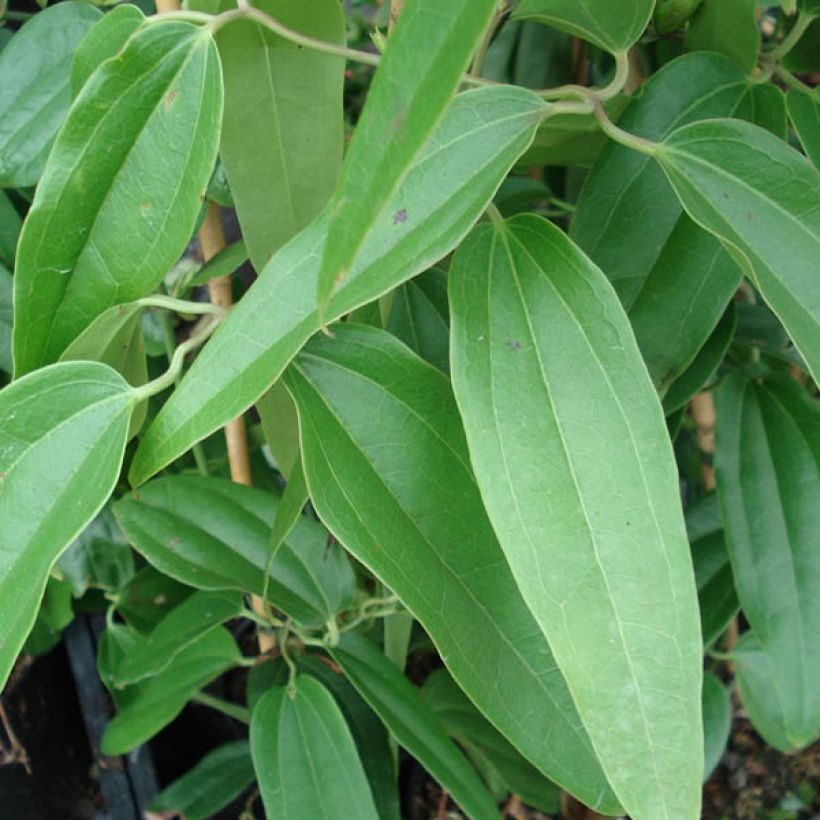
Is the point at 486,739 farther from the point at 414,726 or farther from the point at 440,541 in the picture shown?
the point at 440,541

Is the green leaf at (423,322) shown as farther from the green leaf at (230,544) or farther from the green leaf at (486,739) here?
the green leaf at (486,739)

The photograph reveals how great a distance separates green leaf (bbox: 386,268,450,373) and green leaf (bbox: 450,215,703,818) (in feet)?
0.33

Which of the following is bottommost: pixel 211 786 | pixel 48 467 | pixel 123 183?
pixel 211 786

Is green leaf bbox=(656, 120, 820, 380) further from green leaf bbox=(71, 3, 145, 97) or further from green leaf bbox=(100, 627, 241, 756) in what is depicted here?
green leaf bbox=(100, 627, 241, 756)

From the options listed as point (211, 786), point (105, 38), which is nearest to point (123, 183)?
point (105, 38)

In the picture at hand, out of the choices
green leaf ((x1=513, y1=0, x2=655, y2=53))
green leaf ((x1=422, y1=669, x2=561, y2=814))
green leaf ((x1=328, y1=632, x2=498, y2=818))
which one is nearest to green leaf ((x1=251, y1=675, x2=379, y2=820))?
green leaf ((x1=328, y1=632, x2=498, y2=818))

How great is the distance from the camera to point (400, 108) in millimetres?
191

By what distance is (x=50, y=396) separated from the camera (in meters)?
0.35

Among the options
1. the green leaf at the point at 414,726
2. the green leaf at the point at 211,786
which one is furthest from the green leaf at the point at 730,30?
the green leaf at the point at 211,786

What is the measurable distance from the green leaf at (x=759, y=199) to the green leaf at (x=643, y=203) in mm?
40

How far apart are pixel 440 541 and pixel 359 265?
0.38 feet

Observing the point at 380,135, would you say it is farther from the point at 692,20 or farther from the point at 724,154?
the point at 692,20

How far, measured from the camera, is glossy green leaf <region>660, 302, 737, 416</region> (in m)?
0.45

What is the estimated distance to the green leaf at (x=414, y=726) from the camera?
48 centimetres
